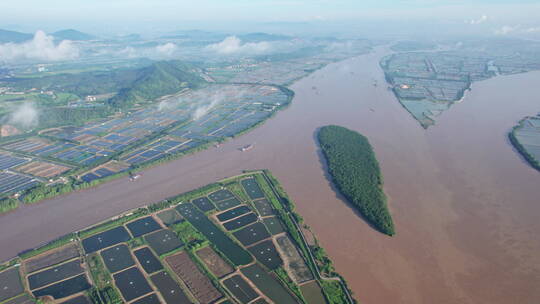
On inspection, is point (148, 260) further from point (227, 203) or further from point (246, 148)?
point (246, 148)

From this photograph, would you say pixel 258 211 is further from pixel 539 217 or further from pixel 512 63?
pixel 512 63

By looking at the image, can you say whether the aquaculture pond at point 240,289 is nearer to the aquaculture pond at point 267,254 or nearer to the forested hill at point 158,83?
the aquaculture pond at point 267,254

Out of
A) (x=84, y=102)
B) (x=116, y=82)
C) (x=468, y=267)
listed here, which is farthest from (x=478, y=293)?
(x=116, y=82)

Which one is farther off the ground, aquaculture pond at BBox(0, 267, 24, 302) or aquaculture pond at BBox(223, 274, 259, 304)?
aquaculture pond at BBox(0, 267, 24, 302)

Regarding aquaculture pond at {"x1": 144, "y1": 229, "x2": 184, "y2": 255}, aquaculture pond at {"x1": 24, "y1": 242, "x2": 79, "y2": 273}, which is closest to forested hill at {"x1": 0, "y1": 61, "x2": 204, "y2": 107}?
aquaculture pond at {"x1": 24, "y1": 242, "x2": 79, "y2": 273}

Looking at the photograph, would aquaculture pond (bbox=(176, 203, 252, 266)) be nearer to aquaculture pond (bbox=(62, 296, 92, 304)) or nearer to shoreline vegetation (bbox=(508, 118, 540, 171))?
aquaculture pond (bbox=(62, 296, 92, 304))

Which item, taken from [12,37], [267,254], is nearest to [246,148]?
[267,254]
